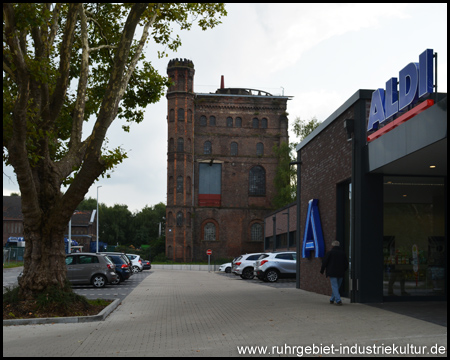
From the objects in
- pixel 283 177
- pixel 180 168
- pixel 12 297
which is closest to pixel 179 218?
pixel 180 168

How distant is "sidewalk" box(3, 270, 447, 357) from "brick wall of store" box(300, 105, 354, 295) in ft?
15.8

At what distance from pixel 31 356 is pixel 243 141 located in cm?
6461

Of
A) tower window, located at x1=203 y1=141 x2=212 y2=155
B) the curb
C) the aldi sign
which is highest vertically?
tower window, located at x1=203 y1=141 x2=212 y2=155

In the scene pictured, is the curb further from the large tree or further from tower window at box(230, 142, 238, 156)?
tower window at box(230, 142, 238, 156)

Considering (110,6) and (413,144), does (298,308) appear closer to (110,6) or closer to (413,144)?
(413,144)

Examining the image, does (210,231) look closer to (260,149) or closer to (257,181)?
(257,181)

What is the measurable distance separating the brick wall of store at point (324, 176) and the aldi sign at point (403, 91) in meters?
2.10

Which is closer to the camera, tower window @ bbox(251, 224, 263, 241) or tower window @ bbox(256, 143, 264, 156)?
tower window @ bbox(251, 224, 263, 241)

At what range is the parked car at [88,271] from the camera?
999 inches

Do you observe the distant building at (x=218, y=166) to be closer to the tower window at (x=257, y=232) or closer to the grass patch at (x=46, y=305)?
the tower window at (x=257, y=232)

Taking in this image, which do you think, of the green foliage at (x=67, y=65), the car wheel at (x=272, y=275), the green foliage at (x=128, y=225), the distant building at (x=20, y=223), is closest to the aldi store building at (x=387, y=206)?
the green foliage at (x=67, y=65)

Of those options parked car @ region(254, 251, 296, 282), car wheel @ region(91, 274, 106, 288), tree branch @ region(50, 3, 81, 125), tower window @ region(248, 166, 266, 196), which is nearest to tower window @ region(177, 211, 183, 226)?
tower window @ region(248, 166, 266, 196)

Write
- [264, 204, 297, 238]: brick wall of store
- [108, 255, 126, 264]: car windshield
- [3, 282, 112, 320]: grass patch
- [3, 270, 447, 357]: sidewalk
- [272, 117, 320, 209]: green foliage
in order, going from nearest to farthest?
[3, 270, 447, 357]: sidewalk < [3, 282, 112, 320]: grass patch < [108, 255, 126, 264]: car windshield < [264, 204, 297, 238]: brick wall of store < [272, 117, 320, 209]: green foliage

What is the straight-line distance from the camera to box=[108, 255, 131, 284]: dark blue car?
28.6 meters
